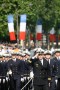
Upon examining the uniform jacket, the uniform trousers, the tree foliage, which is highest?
the uniform jacket

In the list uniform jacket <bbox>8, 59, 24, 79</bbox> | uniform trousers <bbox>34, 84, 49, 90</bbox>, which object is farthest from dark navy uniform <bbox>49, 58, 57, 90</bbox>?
uniform jacket <bbox>8, 59, 24, 79</bbox>

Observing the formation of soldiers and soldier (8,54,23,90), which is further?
soldier (8,54,23,90)

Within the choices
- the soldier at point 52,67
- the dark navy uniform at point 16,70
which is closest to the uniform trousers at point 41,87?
the soldier at point 52,67

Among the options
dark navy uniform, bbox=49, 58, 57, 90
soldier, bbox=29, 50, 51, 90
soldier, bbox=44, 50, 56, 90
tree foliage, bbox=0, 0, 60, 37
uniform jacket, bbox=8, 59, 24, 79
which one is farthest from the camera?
tree foliage, bbox=0, 0, 60, 37

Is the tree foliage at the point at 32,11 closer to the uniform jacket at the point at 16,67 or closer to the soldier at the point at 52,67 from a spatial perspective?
the uniform jacket at the point at 16,67

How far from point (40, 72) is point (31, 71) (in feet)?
3.25

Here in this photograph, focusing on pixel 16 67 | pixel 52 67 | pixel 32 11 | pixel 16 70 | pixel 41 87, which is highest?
pixel 52 67

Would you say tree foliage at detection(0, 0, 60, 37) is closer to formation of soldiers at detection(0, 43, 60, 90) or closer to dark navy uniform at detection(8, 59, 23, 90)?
formation of soldiers at detection(0, 43, 60, 90)

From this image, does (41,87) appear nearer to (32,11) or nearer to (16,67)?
(16,67)

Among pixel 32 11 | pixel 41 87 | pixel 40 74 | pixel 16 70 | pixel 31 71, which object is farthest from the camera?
pixel 32 11

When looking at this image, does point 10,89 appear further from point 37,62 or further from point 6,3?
point 6,3

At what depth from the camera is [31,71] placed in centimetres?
2172

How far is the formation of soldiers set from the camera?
20.8 meters

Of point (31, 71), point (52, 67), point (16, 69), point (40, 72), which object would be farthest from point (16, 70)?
point (40, 72)
